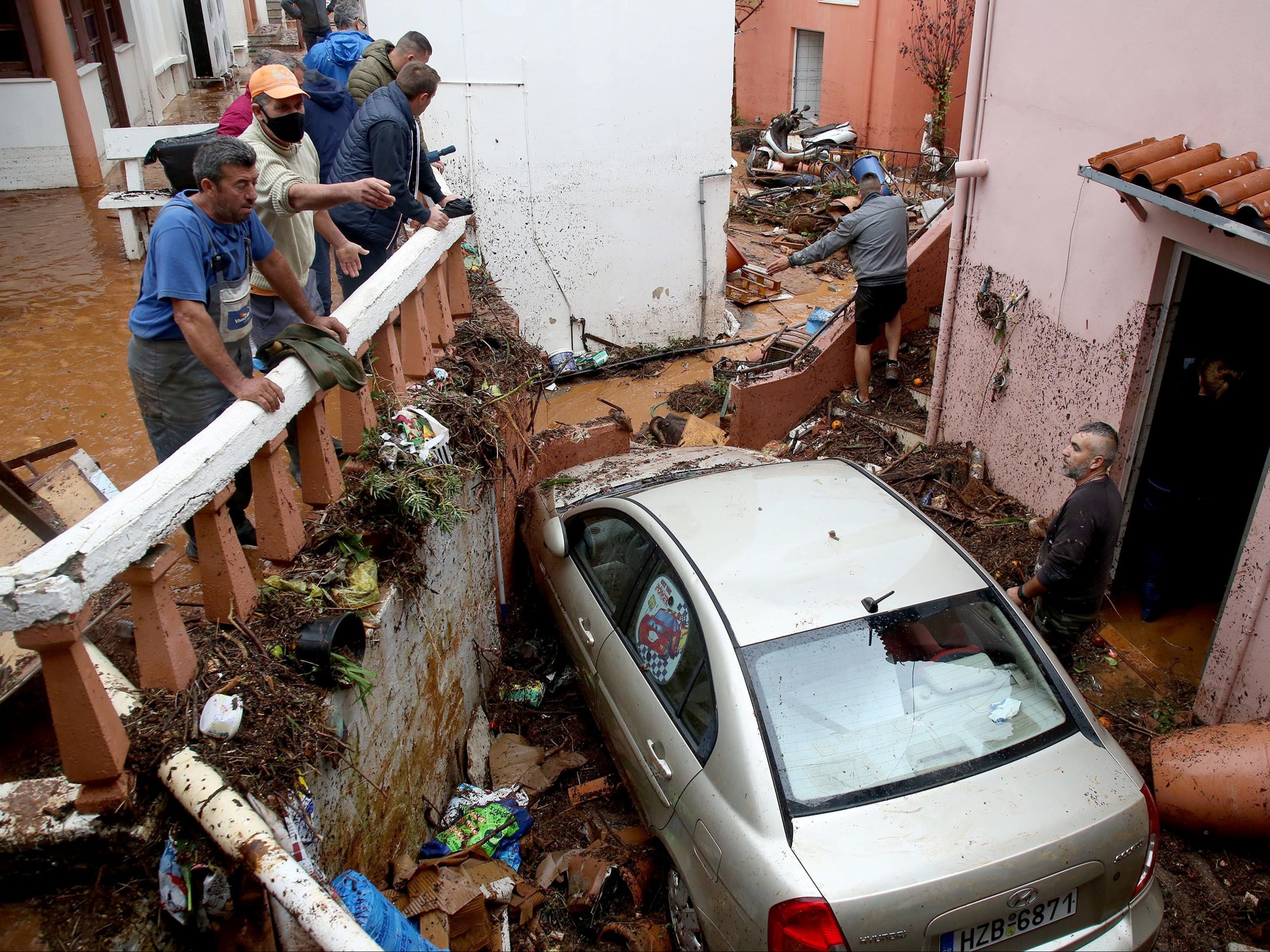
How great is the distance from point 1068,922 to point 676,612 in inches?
70.2

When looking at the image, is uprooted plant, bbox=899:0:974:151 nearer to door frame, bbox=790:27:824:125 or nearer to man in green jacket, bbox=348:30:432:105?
door frame, bbox=790:27:824:125

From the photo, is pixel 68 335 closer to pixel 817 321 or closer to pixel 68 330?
pixel 68 330

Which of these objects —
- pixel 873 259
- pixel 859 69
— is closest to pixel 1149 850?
pixel 873 259

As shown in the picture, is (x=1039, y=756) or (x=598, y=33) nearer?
(x=1039, y=756)

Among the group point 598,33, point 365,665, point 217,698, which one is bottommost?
point 365,665

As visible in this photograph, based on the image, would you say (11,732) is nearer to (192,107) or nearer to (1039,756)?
(1039,756)

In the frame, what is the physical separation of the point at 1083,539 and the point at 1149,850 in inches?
61.2

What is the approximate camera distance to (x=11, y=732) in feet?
9.26

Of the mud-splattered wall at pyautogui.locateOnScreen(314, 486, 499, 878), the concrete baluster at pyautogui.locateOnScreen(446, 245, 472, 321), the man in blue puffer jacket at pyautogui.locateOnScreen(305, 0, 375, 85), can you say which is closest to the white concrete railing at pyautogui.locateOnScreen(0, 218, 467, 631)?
the mud-splattered wall at pyautogui.locateOnScreen(314, 486, 499, 878)

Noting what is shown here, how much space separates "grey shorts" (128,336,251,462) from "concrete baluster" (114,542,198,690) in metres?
0.89

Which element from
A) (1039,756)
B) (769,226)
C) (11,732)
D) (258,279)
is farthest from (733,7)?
(11,732)

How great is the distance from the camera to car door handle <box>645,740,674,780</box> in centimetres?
360

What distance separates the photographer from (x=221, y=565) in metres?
2.90

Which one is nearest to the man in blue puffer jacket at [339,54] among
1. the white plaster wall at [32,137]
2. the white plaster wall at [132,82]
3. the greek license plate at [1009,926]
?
the white plaster wall at [32,137]
